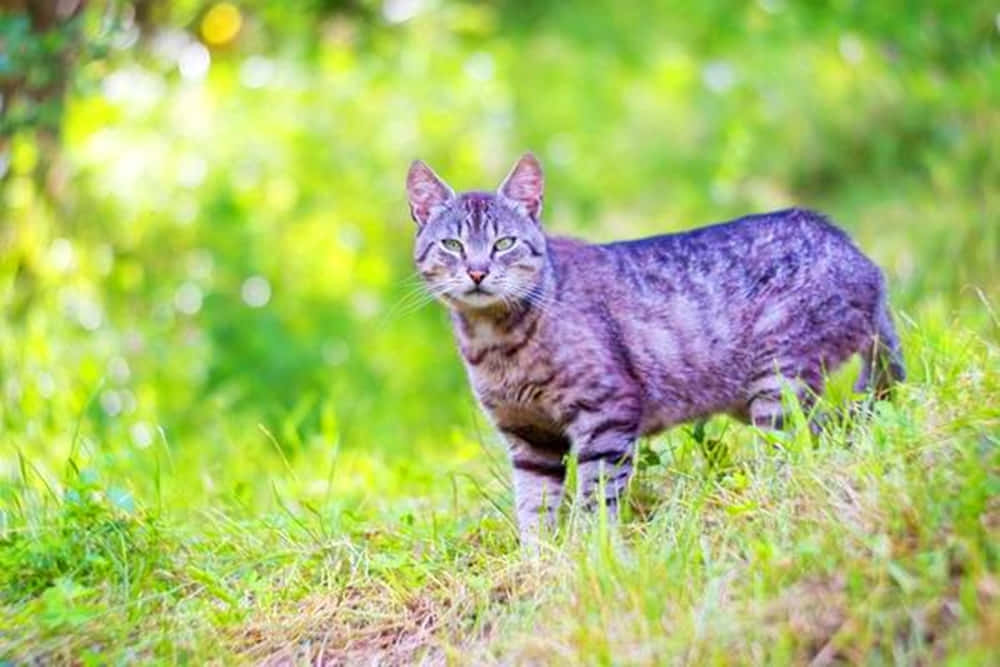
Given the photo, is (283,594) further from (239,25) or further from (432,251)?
(239,25)

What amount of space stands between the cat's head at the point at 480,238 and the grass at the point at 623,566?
0.64 meters

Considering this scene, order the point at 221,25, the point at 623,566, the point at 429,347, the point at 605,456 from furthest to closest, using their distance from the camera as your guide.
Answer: the point at 221,25 → the point at 429,347 → the point at 605,456 → the point at 623,566

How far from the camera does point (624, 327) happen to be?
447cm

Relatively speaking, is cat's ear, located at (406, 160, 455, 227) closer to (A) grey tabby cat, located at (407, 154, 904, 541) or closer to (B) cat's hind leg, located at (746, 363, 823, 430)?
(A) grey tabby cat, located at (407, 154, 904, 541)

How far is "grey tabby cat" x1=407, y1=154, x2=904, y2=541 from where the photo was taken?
4.30 metres

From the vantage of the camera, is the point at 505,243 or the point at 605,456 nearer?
the point at 605,456

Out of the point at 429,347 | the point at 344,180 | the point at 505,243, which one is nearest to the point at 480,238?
the point at 505,243

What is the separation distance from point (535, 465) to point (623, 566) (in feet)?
3.33

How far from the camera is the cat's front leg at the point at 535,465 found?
4.36 metres

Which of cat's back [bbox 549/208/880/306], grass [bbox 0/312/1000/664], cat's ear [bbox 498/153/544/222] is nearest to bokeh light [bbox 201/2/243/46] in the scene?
cat's ear [bbox 498/153/544/222]

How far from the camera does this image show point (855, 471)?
3.53 m

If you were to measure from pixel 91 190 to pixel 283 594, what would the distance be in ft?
15.8

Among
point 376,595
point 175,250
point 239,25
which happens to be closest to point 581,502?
point 376,595

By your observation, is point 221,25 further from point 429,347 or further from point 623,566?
point 623,566
